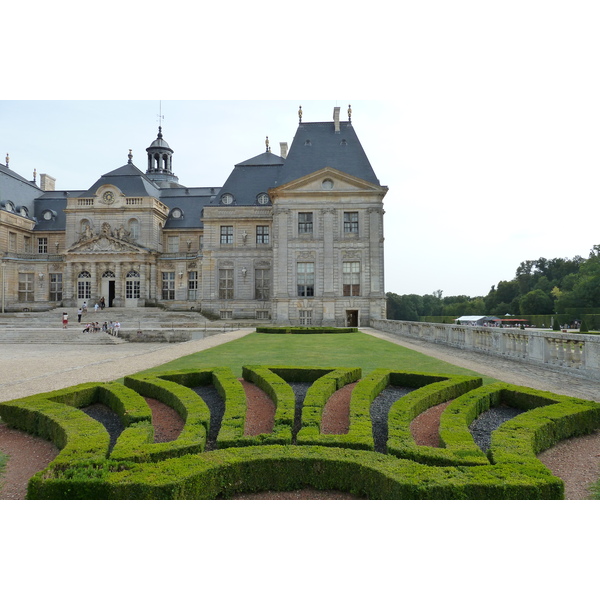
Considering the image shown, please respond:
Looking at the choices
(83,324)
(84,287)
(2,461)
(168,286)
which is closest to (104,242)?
(84,287)

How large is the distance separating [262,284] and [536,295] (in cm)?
5957

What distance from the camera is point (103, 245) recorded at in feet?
145

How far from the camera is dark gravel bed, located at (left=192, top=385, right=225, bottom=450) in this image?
6.04 m

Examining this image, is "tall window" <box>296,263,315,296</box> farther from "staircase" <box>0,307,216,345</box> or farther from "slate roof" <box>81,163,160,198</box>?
"slate roof" <box>81,163,160,198</box>

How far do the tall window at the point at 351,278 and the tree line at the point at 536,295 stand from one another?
45.2 meters

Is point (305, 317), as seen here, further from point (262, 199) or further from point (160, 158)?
point (160, 158)

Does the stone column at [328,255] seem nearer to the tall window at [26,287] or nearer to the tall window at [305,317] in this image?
the tall window at [305,317]

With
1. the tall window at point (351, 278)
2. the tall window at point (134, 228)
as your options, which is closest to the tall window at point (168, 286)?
the tall window at point (134, 228)

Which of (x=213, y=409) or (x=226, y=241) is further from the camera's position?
(x=226, y=241)

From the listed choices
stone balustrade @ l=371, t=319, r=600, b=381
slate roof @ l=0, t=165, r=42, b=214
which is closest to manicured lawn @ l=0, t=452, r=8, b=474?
stone balustrade @ l=371, t=319, r=600, b=381

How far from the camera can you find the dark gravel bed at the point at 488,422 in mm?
5907

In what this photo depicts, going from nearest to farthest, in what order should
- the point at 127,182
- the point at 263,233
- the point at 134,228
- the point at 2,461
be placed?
the point at 2,461
the point at 263,233
the point at 134,228
the point at 127,182

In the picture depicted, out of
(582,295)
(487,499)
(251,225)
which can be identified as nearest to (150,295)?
(251,225)

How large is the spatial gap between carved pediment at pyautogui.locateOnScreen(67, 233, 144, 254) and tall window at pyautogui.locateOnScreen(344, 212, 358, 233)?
2189cm
